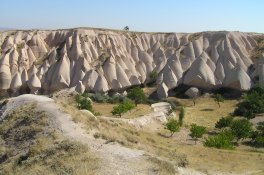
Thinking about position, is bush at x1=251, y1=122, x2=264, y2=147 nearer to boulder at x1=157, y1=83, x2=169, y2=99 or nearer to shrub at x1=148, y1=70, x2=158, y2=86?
boulder at x1=157, y1=83, x2=169, y2=99

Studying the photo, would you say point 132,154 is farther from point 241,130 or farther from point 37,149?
point 241,130

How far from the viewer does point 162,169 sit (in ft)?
51.9

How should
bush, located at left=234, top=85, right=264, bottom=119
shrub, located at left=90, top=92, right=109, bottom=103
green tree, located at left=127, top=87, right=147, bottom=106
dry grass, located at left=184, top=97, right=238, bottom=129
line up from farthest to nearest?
shrub, located at left=90, top=92, right=109, bottom=103 < green tree, located at left=127, top=87, right=147, bottom=106 < bush, located at left=234, top=85, right=264, bottom=119 < dry grass, located at left=184, top=97, right=238, bottom=129

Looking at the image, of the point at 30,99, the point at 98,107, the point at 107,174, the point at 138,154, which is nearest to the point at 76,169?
the point at 107,174

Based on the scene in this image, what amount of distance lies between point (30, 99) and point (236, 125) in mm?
15559

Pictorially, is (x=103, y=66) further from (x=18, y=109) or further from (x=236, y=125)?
(x=18, y=109)

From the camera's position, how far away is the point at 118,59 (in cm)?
5503

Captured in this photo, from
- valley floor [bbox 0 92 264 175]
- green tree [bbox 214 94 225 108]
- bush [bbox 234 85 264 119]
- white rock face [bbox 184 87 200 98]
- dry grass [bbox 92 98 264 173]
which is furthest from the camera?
white rock face [bbox 184 87 200 98]

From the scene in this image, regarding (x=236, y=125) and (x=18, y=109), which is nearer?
(x=18, y=109)

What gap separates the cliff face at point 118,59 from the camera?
5031 cm

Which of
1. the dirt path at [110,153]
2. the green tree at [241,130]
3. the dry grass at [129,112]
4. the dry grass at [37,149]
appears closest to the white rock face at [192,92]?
the dry grass at [129,112]

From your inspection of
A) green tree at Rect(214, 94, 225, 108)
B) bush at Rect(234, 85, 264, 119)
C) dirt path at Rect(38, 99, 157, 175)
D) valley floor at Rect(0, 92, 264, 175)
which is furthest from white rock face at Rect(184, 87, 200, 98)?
dirt path at Rect(38, 99, 157, 175)

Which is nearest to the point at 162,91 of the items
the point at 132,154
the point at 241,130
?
the point at 241,130

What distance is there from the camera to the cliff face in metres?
50.3
